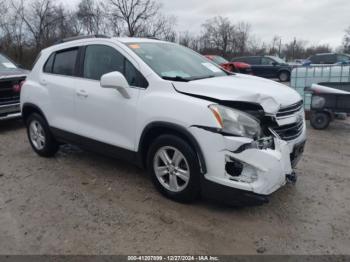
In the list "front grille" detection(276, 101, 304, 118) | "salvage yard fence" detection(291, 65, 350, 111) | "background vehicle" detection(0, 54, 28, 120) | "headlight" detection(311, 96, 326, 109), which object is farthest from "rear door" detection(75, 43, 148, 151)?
"salvage yard fence" detection(291, 65, 350, 111)

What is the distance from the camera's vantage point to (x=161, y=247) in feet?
9.45

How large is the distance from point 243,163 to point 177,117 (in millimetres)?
789

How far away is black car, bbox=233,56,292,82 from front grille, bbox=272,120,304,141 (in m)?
17.0

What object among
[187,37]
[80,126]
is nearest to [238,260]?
[80,126]

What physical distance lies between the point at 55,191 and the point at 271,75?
1811cm

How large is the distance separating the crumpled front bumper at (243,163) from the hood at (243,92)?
0.38 m

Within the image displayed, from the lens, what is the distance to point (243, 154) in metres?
3.01

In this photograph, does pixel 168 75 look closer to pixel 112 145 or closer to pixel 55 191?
pixel 112 145

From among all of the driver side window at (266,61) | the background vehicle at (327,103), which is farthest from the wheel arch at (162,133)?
the driver side window at (266,61)

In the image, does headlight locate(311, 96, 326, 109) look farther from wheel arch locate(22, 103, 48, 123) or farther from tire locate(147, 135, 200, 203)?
wheel arch locate(22, 103, 48, 123)

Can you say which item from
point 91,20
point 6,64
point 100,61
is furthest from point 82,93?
point 91,20

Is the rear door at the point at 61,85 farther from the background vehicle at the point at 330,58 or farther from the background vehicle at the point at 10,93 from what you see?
the background vehicle at the point at 330,58

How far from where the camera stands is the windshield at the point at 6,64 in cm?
790

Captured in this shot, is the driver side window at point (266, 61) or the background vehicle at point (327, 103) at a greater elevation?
the driver side window at point (266, 61)
